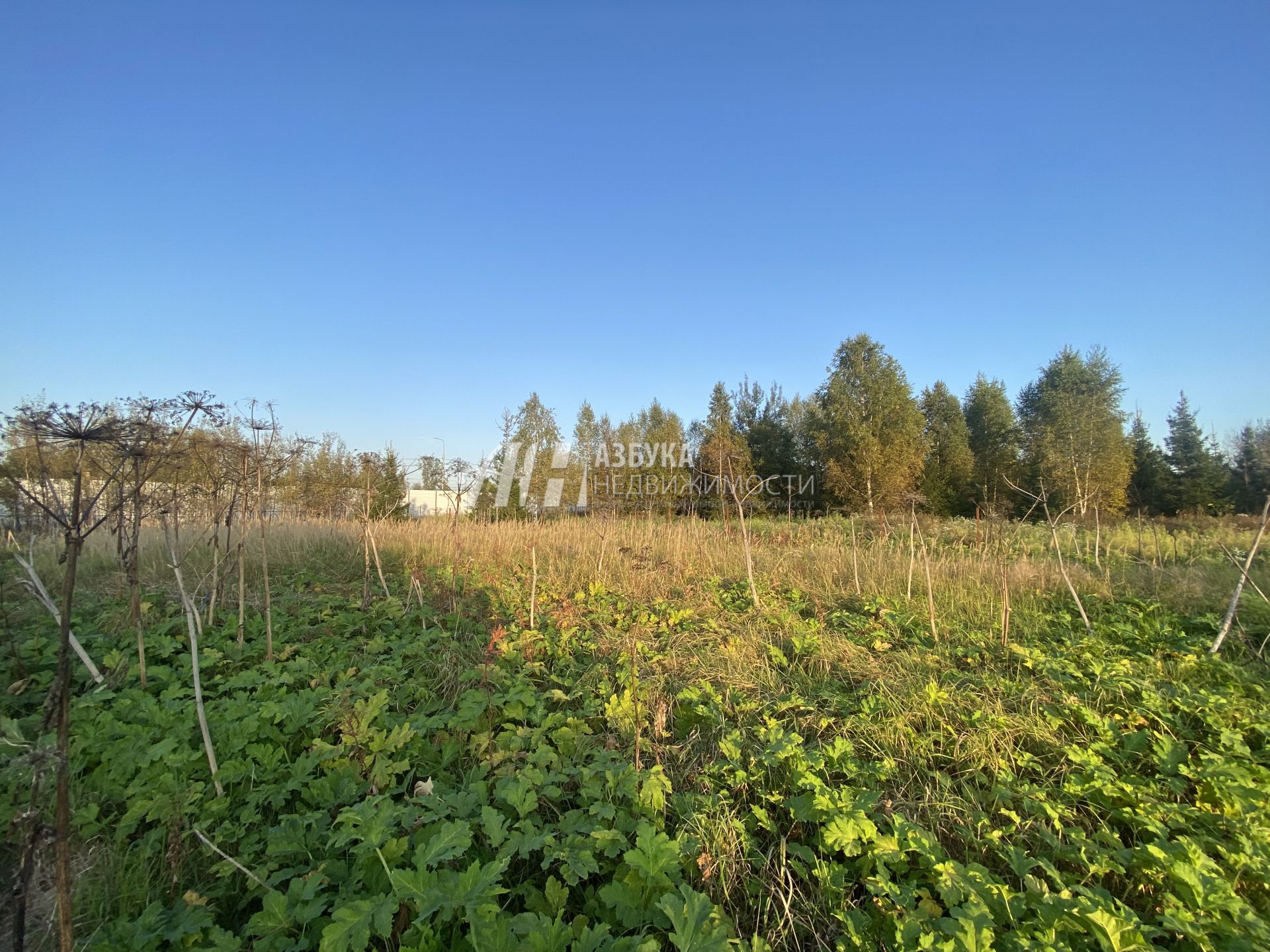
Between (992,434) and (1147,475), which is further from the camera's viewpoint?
(992,434)

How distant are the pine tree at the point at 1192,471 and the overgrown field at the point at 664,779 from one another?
42.9 feet

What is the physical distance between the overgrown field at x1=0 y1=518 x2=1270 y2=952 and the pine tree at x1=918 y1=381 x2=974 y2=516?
16.1 meters

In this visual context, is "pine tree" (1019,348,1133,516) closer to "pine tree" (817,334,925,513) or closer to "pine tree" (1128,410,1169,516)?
"pine tree" (1128,410,1169,516)

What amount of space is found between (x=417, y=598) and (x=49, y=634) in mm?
2339

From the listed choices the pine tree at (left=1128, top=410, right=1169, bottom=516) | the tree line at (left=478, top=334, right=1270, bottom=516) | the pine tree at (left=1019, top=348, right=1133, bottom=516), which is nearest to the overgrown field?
the tree line at (left=478, top=334, right=1270, bottom=516)

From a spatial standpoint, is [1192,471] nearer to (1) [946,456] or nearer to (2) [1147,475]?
(2) [1147,475]

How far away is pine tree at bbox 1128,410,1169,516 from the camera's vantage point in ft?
49.1

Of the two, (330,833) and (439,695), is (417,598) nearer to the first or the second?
(439,695)

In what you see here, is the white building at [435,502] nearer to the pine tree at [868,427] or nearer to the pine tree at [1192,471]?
the pine tree at [868,427]

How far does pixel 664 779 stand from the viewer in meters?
1.96

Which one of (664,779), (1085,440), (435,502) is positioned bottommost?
(664,779)

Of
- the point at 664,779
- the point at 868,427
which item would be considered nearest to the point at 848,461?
the point at 868,427

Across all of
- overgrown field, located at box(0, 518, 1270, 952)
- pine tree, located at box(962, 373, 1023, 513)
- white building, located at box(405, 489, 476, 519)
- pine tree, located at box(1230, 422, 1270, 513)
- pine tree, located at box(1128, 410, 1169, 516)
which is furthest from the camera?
pine tree, located at box(962, 373, 1023, 513)

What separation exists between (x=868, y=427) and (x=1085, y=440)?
5418 mm
